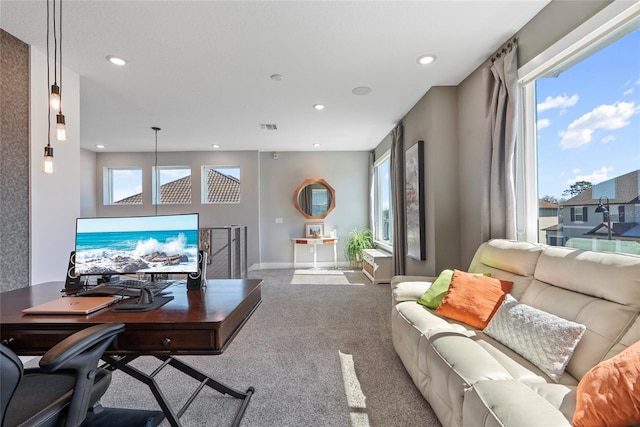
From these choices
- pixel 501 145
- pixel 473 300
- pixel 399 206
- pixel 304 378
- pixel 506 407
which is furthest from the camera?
pixel 399 206

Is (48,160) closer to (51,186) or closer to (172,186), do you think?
(51,186)

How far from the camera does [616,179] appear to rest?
170 centimetres

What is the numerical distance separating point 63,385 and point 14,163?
2.14 m

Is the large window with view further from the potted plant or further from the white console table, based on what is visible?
the white console table

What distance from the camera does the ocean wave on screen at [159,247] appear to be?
5.32ft

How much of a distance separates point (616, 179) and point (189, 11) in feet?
9.39

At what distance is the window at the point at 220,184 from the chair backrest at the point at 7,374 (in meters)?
5.84

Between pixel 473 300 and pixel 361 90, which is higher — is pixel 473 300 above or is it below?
below

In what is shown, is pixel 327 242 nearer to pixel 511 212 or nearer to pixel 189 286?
pixel 511 212

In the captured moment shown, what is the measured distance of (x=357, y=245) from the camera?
624 cm

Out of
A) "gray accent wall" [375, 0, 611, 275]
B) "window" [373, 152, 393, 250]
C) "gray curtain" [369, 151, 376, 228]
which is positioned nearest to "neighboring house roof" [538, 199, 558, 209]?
"gray accent wall" [375, 0, 611, 275]

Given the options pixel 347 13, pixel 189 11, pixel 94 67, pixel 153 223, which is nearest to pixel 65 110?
pixel 94 67

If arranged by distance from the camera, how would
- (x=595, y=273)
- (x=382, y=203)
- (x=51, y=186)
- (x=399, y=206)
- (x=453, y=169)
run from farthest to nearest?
(x=382, y=203) < (x=399, y=206) < (x=453, y=169) < (x=51, y=186) < (x=595, y=273)

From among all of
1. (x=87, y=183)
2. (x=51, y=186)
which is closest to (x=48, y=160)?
(x=51, y=186)
